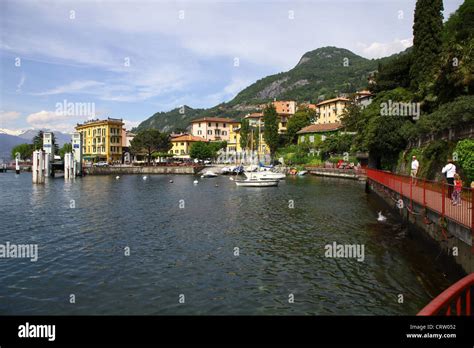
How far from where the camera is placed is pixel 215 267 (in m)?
16.7

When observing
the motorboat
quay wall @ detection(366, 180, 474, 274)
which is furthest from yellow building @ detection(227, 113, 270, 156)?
quay wall @ detection(366, 180, 474, 274)

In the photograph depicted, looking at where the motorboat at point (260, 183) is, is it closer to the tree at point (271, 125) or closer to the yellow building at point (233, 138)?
the tree at point (271, 125)

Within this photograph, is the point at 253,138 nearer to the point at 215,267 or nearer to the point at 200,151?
the point at 200,151

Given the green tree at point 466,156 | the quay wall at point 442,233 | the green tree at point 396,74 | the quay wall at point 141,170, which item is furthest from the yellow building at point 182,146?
the green tree at point 466,156

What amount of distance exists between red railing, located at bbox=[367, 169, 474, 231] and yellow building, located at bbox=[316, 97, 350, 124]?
113 meters

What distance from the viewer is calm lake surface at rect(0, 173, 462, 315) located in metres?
12.6

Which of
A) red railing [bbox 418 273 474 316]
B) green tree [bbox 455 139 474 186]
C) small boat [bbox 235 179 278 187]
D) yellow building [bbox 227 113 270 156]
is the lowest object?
small boat [bbox 235 179 278 187]

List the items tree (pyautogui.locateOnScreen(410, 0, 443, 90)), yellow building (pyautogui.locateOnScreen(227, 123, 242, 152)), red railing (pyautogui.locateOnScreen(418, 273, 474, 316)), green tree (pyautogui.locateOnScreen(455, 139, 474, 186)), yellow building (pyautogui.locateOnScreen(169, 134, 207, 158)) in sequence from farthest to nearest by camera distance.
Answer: yellow building (pyautogui.locateOnScreen(227, 123, 242, 152)), yellow building (pyautogui.locateOnScreen(169, 134, 207, 158)), tree (pyautogui.locateOnScreen(410, 0, 443, 90)), green tree (pyautogui.locateOnScreen(455, 139, 474, 186)), red railing (pyautogui.locateOnScreen(418, 273, 474, 316))

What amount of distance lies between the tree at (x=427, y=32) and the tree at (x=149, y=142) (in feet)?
322

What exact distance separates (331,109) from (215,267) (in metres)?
134

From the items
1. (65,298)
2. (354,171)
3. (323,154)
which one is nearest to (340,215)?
(65,298)

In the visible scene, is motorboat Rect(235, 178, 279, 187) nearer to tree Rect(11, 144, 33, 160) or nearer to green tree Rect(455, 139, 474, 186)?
green tree Rect(455, 139, 474, 186)
